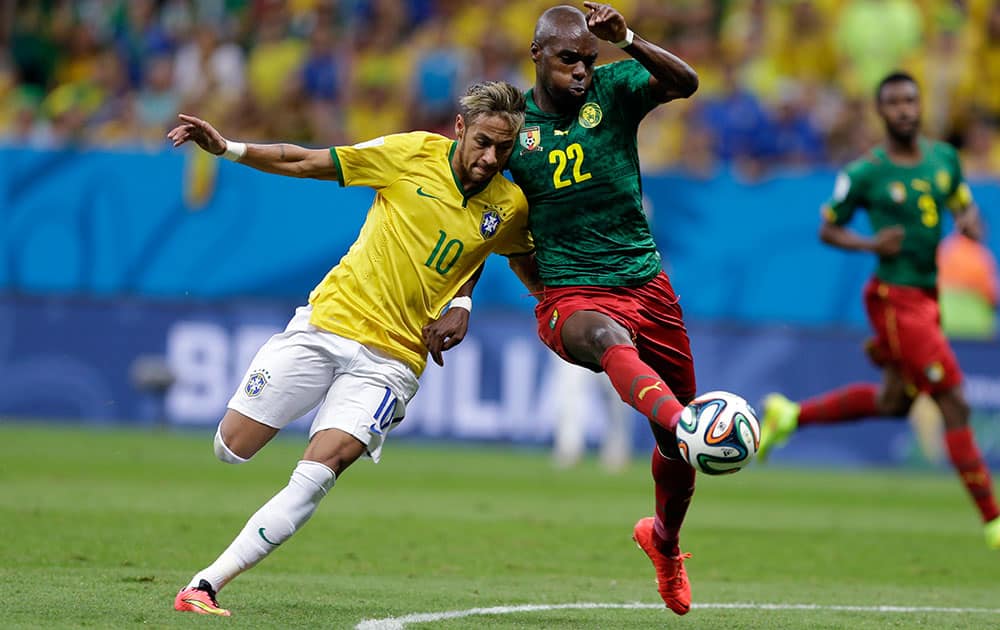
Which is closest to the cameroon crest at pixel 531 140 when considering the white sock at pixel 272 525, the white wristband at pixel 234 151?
the white wristband at pixel 234 151

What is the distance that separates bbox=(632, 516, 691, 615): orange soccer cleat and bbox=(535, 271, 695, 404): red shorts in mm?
787

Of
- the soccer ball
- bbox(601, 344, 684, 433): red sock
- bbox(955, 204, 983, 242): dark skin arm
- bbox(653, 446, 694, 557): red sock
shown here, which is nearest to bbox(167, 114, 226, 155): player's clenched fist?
bbox(601, 344, 684, 433): red sock

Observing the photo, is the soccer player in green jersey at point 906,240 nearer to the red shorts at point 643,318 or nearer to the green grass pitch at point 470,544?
the green grass pitch at point 470,544

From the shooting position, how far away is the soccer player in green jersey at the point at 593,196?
731 cm

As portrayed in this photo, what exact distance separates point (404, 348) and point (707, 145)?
39.7 ft

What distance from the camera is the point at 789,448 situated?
17.9 metres

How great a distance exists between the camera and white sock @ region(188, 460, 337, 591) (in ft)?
22.5

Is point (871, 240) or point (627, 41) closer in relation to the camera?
point (627, 41)

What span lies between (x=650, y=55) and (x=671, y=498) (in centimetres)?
224

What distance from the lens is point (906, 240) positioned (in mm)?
11508

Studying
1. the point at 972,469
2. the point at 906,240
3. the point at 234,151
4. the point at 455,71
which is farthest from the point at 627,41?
the point at 455,71

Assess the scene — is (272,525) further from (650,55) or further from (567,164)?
(650,55)

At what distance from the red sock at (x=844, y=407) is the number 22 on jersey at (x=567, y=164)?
535cm

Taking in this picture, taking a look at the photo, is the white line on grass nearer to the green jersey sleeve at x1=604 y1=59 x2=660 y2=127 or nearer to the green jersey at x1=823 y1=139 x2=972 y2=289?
the green jersey sleeve at x1=604 y1=59 x2=660 y2=127
